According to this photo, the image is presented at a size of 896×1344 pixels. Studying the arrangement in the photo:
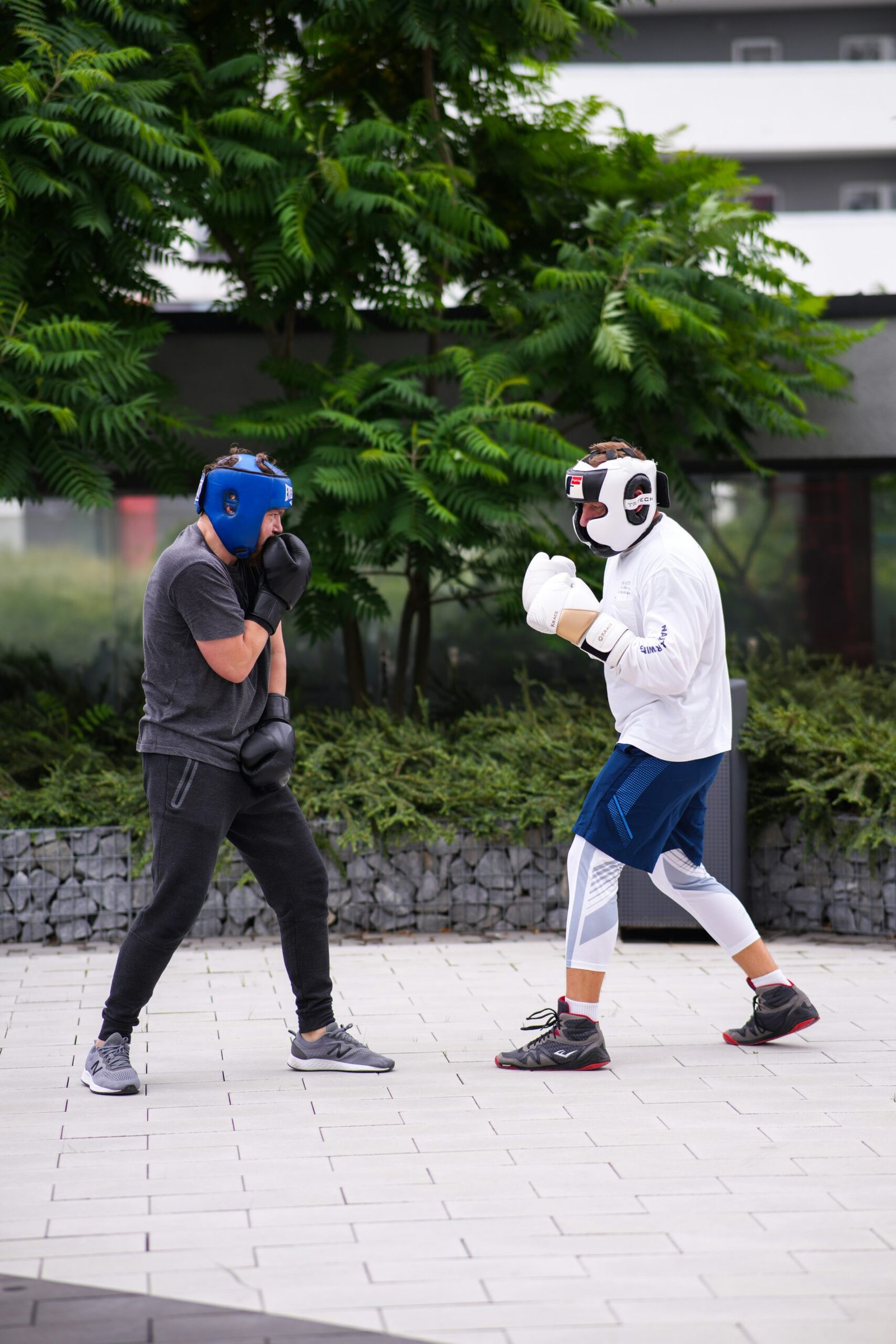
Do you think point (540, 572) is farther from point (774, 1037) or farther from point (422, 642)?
→ point (422, 642)

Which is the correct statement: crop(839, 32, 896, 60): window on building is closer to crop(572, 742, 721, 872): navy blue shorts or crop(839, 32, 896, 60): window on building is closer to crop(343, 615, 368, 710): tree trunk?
crop(343, 615, 368, 710): tree trunk

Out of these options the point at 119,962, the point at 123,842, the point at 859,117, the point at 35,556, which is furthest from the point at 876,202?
the point at 119,962

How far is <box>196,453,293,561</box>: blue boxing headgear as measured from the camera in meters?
4.86

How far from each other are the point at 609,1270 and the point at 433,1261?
42 centimetres

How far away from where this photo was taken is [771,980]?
5.40m

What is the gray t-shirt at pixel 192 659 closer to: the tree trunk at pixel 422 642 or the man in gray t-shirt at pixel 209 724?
the man in gray t-shirt at pixel 209 724

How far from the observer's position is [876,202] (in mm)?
34594

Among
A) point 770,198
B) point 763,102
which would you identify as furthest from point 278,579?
point 770,198

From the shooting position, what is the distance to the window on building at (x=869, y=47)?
114 ft

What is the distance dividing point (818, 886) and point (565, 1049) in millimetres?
2870

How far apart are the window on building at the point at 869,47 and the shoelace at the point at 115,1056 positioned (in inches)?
1397

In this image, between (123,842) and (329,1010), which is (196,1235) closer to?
(329,1010)

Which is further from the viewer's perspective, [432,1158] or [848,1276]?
[432,1158]

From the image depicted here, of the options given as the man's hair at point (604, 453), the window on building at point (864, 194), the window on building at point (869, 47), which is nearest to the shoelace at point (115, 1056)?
the man's hair at point (604, 453)
